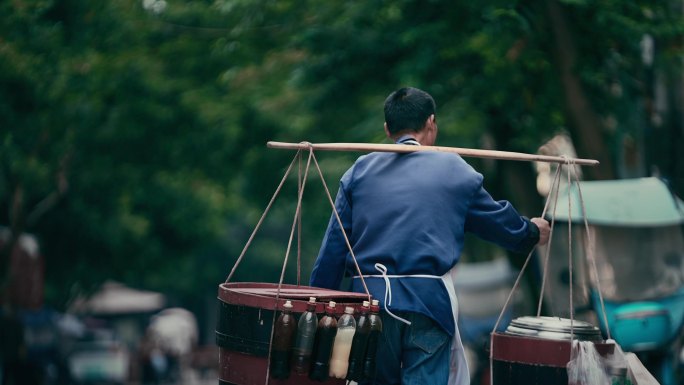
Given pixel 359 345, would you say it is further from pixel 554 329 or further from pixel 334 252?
pixel 554 329

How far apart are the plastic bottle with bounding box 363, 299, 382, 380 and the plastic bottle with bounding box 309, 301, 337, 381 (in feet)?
0.43

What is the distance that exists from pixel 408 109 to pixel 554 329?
3.45ft

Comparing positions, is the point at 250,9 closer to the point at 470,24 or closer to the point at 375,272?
the point at 470,24

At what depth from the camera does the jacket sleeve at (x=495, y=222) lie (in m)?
5.06

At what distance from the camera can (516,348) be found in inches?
200

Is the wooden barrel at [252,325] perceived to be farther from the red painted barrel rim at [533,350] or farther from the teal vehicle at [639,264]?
the teal vehicle at [639,264]

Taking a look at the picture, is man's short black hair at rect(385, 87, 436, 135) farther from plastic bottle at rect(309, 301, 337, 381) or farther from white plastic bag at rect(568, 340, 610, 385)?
white plastic bag at rect(568, 340, 610, 385)

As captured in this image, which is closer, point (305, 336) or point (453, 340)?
point (305, 336)

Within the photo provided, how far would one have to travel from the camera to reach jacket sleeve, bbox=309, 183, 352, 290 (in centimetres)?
502

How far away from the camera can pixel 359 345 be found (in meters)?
4.60

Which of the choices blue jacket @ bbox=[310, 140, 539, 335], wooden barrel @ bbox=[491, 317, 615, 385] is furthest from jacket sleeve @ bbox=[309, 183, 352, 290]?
wooden barrel @ bbox=[491, 317, 615, 385]

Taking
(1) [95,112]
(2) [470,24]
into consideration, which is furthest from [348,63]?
(1) [95,112]

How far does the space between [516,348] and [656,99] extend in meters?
6.52

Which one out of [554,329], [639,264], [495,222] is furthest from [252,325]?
[639,264]
